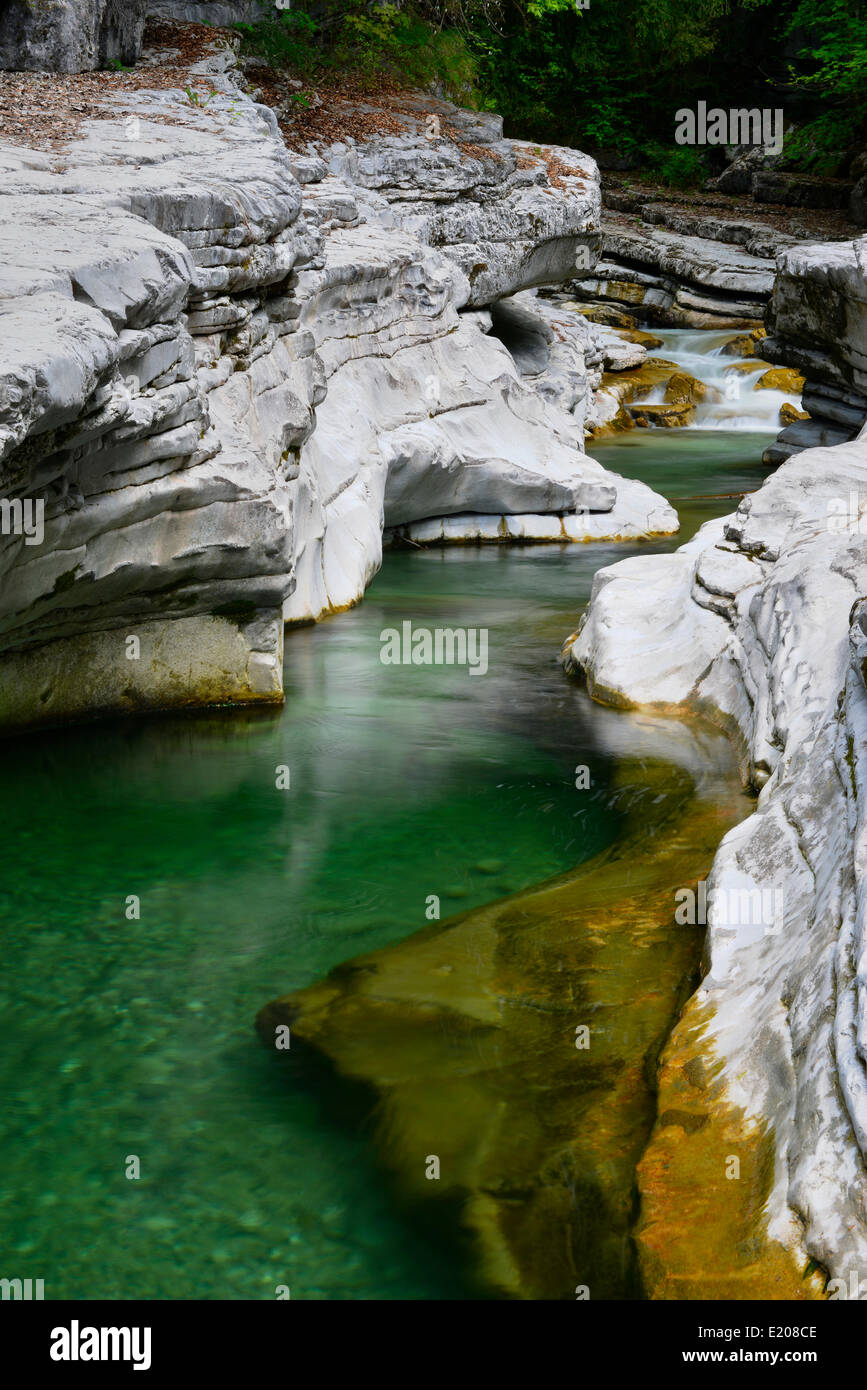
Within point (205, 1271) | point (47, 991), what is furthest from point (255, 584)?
point (205, 1271)

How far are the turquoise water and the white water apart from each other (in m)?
12.5

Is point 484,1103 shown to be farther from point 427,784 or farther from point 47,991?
Answer: point 427,784

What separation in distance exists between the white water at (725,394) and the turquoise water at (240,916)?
1254 centimetres

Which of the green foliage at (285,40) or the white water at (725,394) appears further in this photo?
the white water at (725,394)

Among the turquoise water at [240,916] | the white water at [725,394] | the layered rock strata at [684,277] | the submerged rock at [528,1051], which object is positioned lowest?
the turquoise water at [240,916]

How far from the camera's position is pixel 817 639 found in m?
6.31

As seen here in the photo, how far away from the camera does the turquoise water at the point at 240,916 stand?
3.98 meters

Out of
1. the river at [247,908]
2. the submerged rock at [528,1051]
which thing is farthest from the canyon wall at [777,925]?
the river at [247,908]

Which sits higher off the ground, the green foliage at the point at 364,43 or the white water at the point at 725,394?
the green foliage at the point at 364,43

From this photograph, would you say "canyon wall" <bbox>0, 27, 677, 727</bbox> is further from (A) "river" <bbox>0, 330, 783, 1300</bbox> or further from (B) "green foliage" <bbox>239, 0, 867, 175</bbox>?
(B) "green foliage" <bbox>239, 0, 867, 175</bbox>

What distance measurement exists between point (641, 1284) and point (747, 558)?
20.0 ft

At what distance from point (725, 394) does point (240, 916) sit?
18829mm

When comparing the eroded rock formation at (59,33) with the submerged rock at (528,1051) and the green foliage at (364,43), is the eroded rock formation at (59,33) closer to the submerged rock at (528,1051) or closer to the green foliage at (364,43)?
the green foliage at (364,43)

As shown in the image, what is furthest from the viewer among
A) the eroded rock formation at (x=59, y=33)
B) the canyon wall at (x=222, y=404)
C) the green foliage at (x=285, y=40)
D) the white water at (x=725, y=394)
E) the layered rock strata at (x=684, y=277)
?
the layered rock strata at (x=684, y=277)
